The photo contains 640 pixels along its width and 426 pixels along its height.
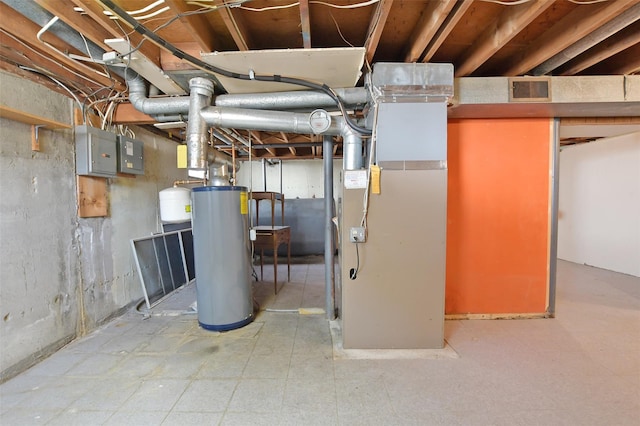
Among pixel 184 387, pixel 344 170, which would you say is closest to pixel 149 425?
pixel 184 387

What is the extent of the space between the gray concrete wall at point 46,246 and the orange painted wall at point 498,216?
11.2 ft

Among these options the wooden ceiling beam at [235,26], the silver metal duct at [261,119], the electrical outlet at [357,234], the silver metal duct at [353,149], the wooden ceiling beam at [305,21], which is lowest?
the electrical outlet at [357,234]

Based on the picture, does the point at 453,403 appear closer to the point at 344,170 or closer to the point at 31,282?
the point at 344,170

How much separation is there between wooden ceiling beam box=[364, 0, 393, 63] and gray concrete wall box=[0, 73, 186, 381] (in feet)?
8.17

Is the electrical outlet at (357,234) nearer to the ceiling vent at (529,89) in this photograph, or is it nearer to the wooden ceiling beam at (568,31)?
the ceiling vent at (529,89)

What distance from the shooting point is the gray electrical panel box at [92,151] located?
7.88 ft

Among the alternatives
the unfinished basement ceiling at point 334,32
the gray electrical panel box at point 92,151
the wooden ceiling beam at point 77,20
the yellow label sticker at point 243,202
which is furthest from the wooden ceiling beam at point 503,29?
the gray electrical panel box at point 92,151

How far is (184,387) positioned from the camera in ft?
5.73

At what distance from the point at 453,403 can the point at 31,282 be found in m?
3.01

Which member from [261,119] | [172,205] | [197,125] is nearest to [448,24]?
[261,119]

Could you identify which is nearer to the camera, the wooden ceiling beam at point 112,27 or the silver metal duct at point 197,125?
the wooden ceiling beam at point 112,27

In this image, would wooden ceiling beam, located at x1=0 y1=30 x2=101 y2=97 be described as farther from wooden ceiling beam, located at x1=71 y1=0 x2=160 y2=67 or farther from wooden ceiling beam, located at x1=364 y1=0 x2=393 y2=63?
wooden ceiling beam, located at x1=364 y1=0 x2=393 y2=63

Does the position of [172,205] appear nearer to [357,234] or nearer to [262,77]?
[262,77]

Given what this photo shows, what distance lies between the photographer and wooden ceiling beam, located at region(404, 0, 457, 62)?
1.50 meters
